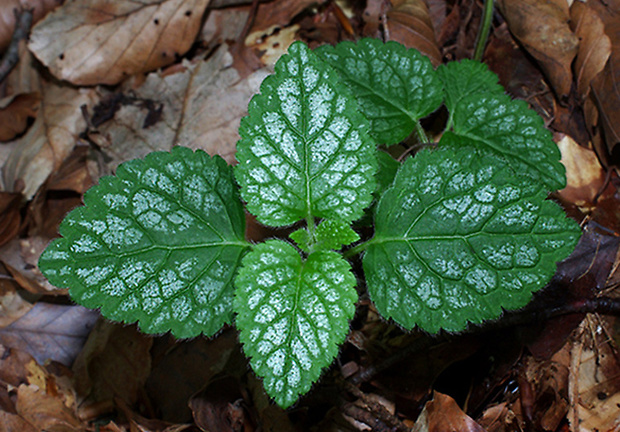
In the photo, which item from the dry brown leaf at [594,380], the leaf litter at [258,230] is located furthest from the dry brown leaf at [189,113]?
the dry brown leaf at [594,380]

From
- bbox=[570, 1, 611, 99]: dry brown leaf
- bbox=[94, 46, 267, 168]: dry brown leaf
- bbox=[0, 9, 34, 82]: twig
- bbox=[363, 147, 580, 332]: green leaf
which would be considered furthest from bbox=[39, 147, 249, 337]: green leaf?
bbox=[0, 9, 34, 82]: twig

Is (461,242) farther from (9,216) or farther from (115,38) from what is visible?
(115,38)

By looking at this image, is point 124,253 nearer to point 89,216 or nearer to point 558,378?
point 89,216

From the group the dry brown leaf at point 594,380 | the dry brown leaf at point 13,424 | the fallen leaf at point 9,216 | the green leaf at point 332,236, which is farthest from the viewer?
the fallen leaf at point 9,216

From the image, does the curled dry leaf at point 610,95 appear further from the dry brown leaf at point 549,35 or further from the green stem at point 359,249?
the green stem at point 359,249

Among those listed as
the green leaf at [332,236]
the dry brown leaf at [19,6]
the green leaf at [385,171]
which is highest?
the dry brown leaf at [19,6]

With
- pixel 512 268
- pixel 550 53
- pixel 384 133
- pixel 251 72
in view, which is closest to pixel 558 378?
pixel 512 268
